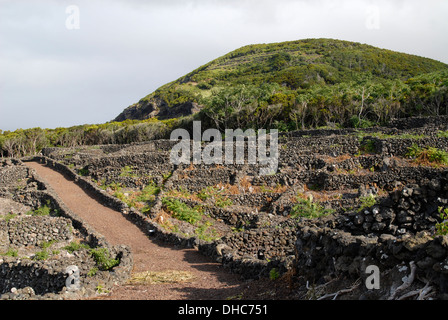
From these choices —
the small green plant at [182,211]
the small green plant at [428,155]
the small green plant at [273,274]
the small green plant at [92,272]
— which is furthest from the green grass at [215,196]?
the small green plant at [428,155]

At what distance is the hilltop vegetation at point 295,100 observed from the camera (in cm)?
4550

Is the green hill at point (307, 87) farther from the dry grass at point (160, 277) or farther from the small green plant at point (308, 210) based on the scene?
the dry grass at point (160, 277)

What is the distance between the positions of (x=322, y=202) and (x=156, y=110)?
347 feet

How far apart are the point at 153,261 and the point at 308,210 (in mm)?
8178

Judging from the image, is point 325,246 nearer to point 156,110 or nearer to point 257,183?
point 257,183

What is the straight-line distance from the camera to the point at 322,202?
65.5 feet

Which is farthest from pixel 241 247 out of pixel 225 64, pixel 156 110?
pixel 225 64

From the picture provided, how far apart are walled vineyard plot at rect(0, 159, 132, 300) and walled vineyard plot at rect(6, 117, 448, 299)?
3.17 m

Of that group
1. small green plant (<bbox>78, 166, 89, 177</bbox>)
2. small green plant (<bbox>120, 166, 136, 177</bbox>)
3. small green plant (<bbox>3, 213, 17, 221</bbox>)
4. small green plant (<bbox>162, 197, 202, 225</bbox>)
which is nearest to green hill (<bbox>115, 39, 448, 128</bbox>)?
small green plant (<bbox>120, 166, 136, 177</bbox>)

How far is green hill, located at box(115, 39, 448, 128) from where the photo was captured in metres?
46.0

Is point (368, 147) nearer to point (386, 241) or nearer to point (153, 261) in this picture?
point (153, 261)

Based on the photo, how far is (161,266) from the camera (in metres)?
14.1

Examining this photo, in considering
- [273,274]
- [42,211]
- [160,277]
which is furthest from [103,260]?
[42,211]

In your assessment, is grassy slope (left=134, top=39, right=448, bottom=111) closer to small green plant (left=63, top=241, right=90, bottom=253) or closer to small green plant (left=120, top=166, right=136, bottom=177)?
small green plant (left=120, top=166, right=136, bottom=177)
